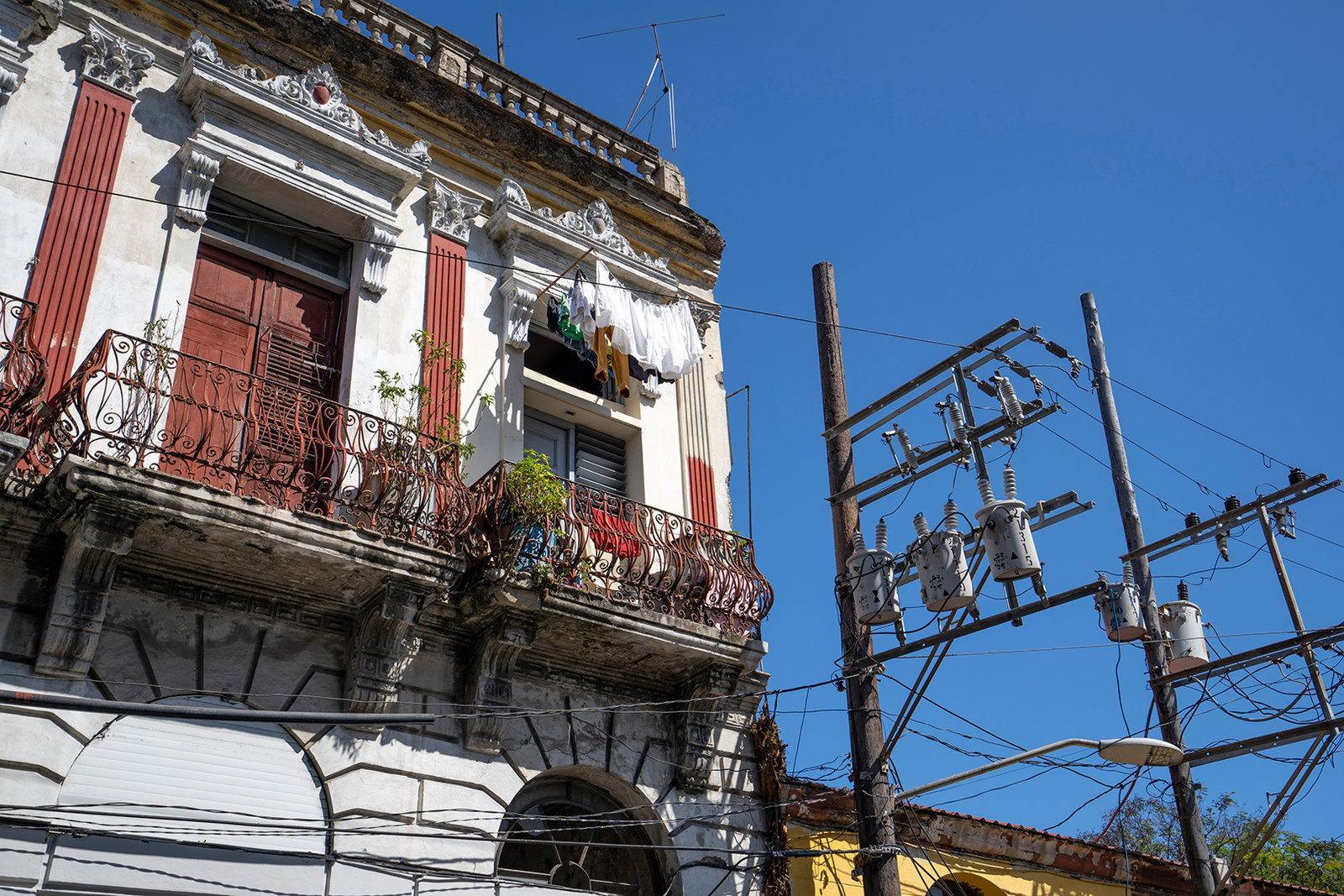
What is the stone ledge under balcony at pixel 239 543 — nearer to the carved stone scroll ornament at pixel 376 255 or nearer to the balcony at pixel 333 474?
the balcony at pixel 333 474

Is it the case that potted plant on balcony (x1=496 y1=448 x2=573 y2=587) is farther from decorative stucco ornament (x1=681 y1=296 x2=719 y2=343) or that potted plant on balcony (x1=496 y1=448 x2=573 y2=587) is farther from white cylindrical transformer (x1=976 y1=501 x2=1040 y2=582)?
decorative stucco ornament (x1=681 y1=296 x2=719 y2=343)

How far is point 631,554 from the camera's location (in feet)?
31.3

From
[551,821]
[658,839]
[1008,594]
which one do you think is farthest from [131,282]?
[1008,594]

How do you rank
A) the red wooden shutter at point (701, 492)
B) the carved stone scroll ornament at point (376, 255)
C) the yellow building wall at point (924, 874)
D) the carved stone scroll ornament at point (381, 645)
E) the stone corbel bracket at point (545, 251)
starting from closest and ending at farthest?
the carved stone scroll ornament at point (381, 645) → the yellow building wall at point (924, 874) → the carved stone scroll ornament at point (376, 255) → the stone corbel bracket at point (545, 251) → the red wooden shutter at point (701, 492)

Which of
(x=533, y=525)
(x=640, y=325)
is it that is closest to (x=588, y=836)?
(x=533, y=525)

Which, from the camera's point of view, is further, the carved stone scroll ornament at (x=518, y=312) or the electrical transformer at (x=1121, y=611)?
the carved stone scroll ornament at (x=518, y=312)

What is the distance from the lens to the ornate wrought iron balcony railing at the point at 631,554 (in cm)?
873

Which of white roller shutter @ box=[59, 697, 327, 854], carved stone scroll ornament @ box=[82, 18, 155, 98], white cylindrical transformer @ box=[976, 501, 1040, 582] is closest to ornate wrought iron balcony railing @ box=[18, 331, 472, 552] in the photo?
white roller shutter @ box=[59, 697, 327, 854]

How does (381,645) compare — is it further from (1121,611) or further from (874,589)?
(1121,611)

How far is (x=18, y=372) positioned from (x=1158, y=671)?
988 centimetres

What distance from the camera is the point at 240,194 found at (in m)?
10.0

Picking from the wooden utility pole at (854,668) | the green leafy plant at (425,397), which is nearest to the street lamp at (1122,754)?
the wooden utility pole at (854,668)

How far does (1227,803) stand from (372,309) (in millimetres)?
21915

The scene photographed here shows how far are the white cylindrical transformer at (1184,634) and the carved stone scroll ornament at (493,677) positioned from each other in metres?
6.04
